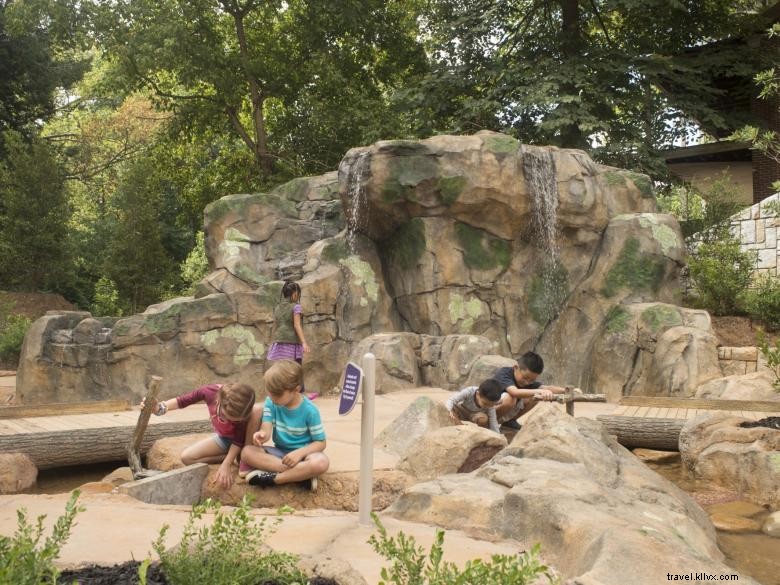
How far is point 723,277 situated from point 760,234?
8.34 ft

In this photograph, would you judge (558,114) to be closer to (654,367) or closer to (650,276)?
(650,276)

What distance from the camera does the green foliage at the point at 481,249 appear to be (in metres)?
12.5

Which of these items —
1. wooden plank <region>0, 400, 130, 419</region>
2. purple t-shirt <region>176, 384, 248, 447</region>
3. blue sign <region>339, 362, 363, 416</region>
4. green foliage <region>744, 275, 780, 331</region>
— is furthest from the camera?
green foliage <region>744, 275, 780, 331</region>

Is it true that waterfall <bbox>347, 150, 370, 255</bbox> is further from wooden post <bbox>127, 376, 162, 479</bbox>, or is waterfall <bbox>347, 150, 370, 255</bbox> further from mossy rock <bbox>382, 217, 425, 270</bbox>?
wooden post <bbox>127, 376, 162, 479</bbox>

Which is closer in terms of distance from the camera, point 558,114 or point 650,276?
point 650,276

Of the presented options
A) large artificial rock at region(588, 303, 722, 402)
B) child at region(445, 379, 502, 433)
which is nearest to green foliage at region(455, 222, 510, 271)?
large artificial rock at region(588, 303, 722, 402)

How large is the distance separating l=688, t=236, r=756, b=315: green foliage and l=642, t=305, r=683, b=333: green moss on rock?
354 centimetres

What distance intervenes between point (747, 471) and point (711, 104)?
15.7 m

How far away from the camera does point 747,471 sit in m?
6.68

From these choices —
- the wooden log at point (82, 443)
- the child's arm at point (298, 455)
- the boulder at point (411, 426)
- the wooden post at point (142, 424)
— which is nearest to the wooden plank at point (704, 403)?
the boulder at point (411, 426)

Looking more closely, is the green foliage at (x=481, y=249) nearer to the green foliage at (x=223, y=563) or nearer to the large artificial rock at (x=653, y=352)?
the large artificial rock at (x=653, y=352)

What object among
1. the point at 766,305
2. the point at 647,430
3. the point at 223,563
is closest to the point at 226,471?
the point at 223,563

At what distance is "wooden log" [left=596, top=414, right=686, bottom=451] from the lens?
821 cm

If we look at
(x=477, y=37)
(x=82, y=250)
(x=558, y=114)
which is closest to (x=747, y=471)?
(x=558, y=114)
